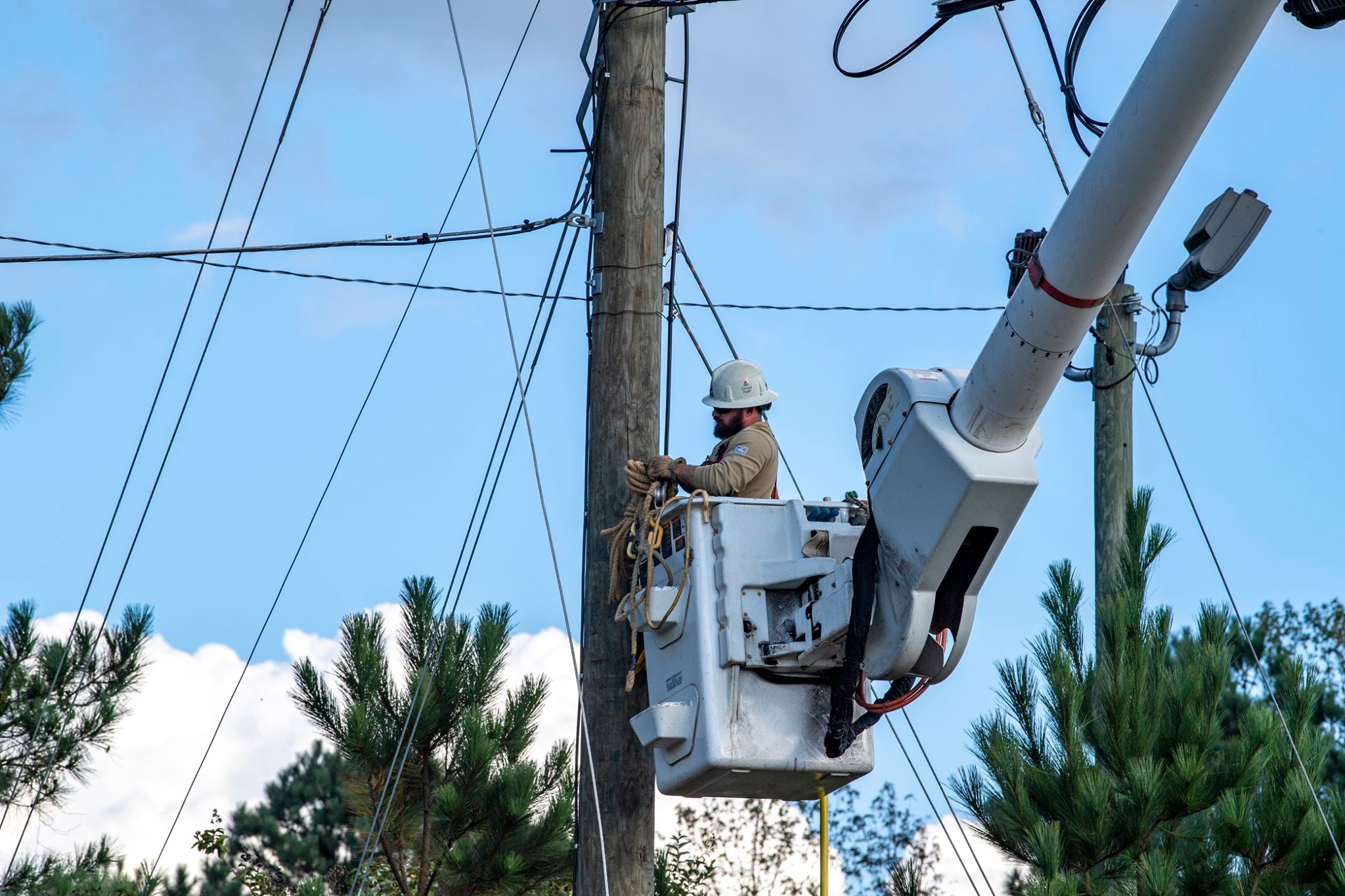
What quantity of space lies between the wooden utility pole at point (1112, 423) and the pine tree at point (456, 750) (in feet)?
10.4

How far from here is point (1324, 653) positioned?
24781 millimetres

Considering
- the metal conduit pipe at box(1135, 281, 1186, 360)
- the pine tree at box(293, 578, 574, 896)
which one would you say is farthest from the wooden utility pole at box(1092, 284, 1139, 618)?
the pine tree at box(293, 578, 574, 896)

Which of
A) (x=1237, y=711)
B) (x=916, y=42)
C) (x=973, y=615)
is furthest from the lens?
(x=1237, y=711)

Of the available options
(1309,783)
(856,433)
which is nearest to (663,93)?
(856,433)

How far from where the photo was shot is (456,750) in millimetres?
8906

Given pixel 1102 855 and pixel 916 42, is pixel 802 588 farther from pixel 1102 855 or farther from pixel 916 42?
pixel 1102 855

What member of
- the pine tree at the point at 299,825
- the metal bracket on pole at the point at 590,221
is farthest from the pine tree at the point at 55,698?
the pine tree at the point at 299,825

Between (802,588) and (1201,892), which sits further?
(1201,892)

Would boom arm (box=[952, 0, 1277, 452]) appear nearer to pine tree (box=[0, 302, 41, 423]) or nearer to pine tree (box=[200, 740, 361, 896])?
pine tree (box=[0, 302, 41, 423])

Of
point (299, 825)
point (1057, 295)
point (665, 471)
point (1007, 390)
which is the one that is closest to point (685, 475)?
point (665, 471)

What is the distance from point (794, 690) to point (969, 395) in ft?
4.12

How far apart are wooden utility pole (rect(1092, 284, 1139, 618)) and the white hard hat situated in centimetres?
351

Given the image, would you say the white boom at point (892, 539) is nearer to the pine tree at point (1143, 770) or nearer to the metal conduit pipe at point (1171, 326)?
Result: the pine tree at point (1143, 770)

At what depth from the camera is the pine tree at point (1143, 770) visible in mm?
7652
